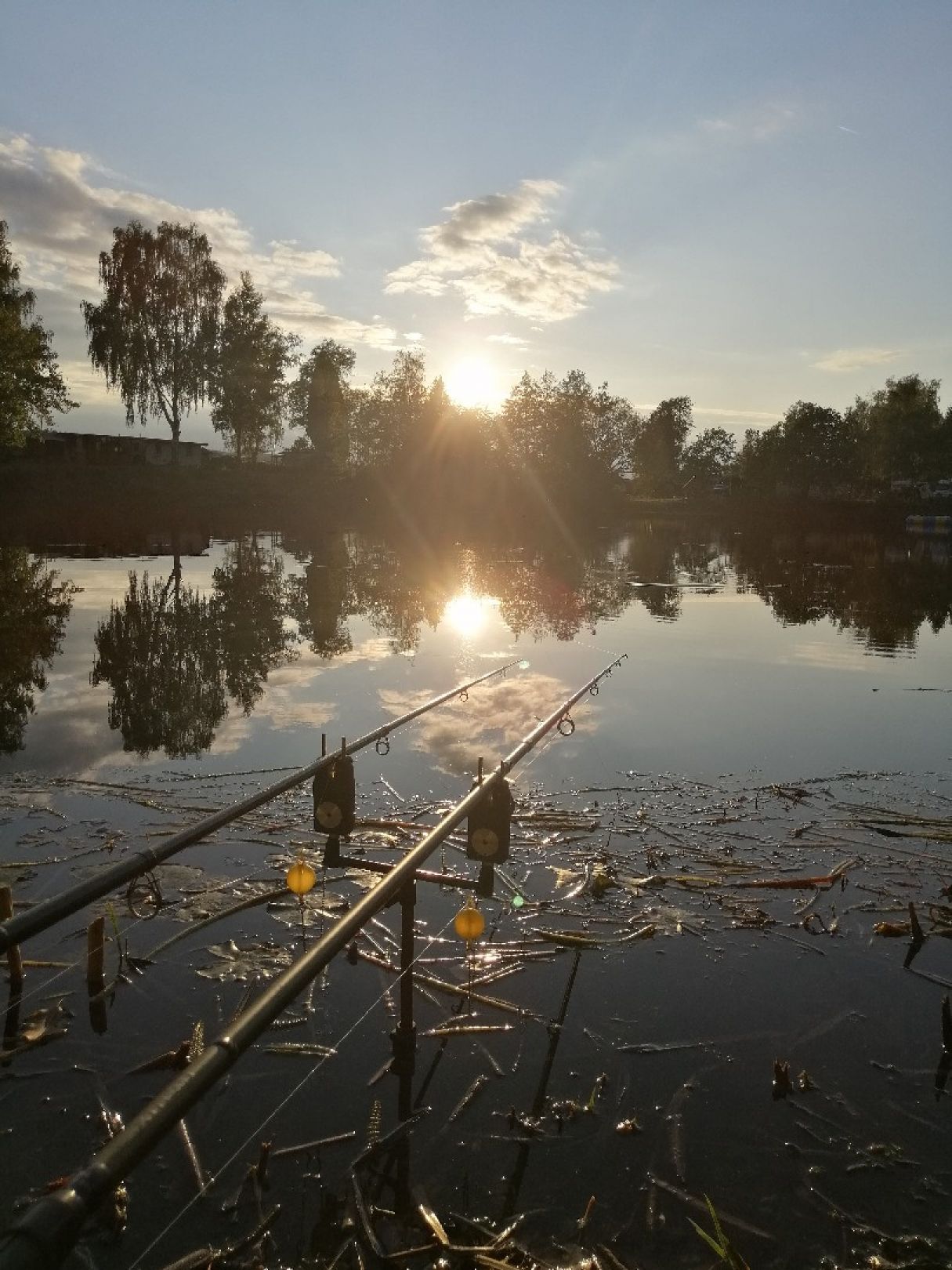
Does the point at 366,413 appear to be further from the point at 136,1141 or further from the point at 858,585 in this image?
the point at 136,1141

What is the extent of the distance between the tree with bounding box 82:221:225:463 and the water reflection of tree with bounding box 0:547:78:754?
37.2 m

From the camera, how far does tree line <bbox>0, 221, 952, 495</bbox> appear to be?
67875 millimetres

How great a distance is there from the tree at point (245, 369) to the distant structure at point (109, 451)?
20.5 ft

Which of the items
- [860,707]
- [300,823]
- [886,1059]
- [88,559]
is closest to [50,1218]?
[886,1059]

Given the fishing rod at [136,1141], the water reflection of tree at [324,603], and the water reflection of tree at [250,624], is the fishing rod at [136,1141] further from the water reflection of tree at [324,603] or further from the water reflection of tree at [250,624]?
the water reflection of tree at [324,603]

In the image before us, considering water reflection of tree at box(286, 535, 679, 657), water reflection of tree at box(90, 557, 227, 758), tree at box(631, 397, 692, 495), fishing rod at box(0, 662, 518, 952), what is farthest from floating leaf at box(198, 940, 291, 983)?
tree at box(631, 397, 692, 495)

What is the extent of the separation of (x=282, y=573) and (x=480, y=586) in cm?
831

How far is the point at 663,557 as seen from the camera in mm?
54156

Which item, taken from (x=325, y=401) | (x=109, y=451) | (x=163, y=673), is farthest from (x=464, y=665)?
(x=325, y=401)

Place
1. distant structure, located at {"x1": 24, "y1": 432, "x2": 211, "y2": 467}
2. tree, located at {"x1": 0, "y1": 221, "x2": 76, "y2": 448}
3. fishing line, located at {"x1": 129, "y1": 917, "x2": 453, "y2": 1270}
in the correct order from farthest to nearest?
1. distant structure, located at {"x1": 24, "y1": 432, "x2": 211, "y2": 467}
2. tree, located at {"x1": 0, "y1": 221, "x2": 76, "y2": 448}
3. fishing line, located at {"x1": 129, "y1": 917, "x2": 453, "y2": 1270}

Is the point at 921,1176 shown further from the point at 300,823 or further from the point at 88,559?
the point at 88,559

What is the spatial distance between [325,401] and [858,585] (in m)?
82.4

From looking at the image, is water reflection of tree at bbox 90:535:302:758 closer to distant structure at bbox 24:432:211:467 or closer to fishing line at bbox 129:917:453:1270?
fishing line at bbox 129:917:453:1270

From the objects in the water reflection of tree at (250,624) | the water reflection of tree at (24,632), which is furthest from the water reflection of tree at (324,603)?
the water reflection of tree at (24,632)
